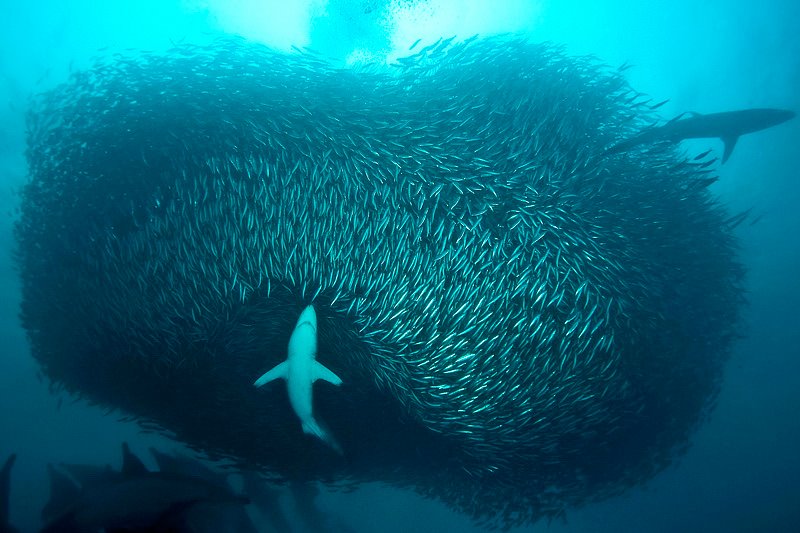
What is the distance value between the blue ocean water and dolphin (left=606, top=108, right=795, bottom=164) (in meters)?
3.93

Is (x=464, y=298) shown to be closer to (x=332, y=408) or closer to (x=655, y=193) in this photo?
(x=332, y=408)

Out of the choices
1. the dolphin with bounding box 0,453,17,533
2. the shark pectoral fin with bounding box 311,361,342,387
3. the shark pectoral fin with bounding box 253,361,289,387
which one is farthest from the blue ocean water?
the shark pectoral fin with bounding box 253,361,289,387

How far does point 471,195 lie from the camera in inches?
207

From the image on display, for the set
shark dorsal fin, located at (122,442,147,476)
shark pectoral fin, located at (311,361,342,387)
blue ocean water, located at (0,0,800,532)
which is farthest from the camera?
blue ocean water, located at (0,0,800,532)

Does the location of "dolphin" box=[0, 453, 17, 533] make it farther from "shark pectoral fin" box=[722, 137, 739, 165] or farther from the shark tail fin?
"shark pectoral fin" box=[722, 137, 739, 165]

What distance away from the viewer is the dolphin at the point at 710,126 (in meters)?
5.87

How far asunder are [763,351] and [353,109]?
61.4 feet

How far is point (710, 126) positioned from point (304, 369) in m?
7.33

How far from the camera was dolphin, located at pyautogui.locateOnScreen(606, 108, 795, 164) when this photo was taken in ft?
19.2

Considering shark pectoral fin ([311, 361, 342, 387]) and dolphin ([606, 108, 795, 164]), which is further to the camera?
dolphin ([606, 108, 795, 164])

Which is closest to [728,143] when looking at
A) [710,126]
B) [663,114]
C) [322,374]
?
[710,126]

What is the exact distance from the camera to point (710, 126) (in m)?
6.66

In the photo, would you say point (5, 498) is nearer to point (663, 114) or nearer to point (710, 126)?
point (710, 126)

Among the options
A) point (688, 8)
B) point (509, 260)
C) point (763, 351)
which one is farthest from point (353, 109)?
point (763, 351)
